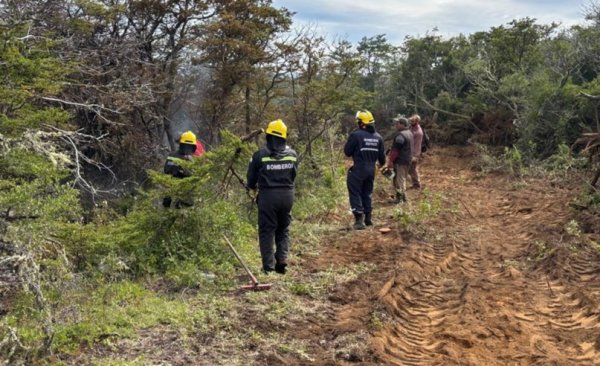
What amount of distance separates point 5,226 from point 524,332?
15.3 feet

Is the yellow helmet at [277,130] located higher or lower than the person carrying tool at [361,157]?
higher

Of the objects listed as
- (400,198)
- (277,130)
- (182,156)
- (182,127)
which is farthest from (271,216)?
(182,127)

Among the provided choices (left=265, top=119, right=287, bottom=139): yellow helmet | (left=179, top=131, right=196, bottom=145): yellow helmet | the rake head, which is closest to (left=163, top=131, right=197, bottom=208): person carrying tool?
(left=179, top=131, right=196, bottom=145): yellow helmet

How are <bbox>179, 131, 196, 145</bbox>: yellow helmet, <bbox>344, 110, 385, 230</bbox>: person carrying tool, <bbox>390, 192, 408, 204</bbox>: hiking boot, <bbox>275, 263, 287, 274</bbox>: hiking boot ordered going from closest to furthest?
<bbox>275, 263, 287, 274</bbox>: hiking boot < <bbox>179, 131, 196, 145</bbox>: yellow helmet < <bbox>344, 110, 385, 230</bbox>: person carrying tool < <bbox>390, 192, 408, 204</bbox>: hiking boot

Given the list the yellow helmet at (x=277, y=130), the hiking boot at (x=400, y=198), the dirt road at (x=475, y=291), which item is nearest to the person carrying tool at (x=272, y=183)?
the yellow helmet at (x=277, y=130)

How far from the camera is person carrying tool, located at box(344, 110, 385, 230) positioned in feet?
29.9

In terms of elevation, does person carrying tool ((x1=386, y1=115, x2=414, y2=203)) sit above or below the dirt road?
above

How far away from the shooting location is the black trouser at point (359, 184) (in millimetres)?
9133

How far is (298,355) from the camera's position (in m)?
4.46

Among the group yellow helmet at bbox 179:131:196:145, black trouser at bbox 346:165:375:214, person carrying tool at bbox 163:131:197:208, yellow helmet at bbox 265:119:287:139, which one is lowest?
black trouser at bbox 346:165:375:214

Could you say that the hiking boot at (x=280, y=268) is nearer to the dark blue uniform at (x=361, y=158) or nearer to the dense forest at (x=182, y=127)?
the dense forest at (x=182, y=127)

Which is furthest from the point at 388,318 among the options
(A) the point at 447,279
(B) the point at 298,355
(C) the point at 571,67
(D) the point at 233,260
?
(C) the point at 571,67

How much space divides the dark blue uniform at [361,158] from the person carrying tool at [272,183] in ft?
8.71

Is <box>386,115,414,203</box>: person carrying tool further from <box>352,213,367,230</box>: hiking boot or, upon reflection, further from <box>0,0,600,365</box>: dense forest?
<box>352,213,367,230</box>: hiking boot
